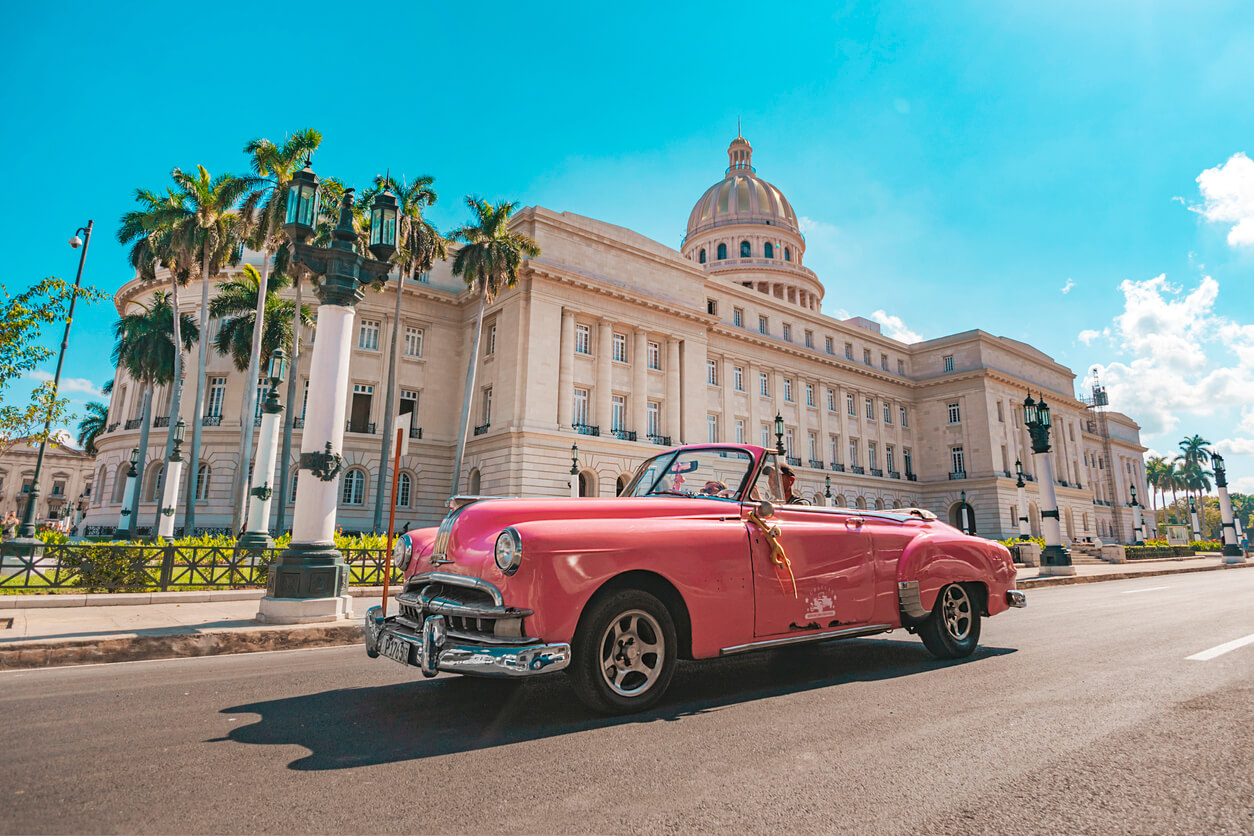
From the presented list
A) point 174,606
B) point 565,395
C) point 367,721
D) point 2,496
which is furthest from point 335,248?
point 2,496

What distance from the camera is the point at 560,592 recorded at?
3818 millimetres

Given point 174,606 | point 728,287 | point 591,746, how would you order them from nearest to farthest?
point 591,746, point 174,606, point 728,287

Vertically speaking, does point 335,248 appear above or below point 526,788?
above

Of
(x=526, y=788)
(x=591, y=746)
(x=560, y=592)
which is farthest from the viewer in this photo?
(x=560, y=592)

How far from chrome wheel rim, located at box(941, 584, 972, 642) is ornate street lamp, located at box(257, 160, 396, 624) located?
715 centimetres

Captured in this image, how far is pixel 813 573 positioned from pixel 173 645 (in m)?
6.63

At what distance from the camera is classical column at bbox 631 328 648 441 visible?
36.2 m

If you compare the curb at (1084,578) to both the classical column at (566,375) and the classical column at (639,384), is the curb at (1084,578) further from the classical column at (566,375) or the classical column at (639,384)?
the classical column at (566,375)

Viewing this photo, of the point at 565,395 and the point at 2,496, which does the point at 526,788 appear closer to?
the point at 565,395

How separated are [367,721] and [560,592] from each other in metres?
1.47

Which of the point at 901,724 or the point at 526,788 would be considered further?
the point at 901,724

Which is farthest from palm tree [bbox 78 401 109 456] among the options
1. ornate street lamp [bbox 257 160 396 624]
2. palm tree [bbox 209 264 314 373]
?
ornate street lamp [bbox 257 160 396 624]

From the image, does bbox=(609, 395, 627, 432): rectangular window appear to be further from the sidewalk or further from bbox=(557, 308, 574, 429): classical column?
the sidewalk

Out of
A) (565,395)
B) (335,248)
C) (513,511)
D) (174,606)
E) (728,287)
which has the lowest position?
(174,606)
